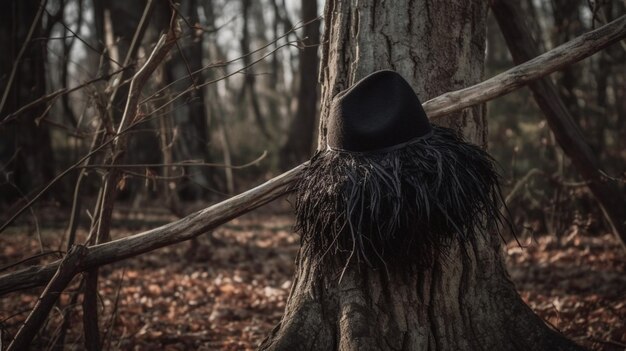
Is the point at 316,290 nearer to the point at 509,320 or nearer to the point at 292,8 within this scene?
the point at 509,320

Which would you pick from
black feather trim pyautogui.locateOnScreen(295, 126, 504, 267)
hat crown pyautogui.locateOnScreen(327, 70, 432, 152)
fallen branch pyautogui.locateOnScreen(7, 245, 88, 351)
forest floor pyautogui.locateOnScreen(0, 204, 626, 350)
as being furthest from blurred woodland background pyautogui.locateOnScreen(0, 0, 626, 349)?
black feather trim pyautogui.locateOnScreen(295, 126, 504, 267)

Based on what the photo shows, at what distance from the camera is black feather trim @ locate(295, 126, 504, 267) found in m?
2.02

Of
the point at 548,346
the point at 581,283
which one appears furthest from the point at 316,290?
the point at 581,283

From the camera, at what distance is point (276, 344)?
231 centimetres

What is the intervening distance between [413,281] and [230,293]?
10.1 ft

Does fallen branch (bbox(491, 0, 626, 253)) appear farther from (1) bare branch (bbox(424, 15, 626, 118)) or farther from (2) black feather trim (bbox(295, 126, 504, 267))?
(2) black feather trim (bbox(295, 126, 504, 267))

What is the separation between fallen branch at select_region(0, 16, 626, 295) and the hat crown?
20 cm

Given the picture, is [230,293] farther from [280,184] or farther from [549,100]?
[549,100]

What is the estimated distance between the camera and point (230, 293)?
16.5 ft

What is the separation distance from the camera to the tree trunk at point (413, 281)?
232 centimetres

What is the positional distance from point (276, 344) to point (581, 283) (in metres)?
3.72

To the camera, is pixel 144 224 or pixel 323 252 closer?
pixel 323 252

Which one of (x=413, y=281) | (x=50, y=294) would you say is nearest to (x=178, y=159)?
(x=50, y=294)

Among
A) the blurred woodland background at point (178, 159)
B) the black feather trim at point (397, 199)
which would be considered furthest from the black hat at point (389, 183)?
the blurred woodland background at point (178, 159)
